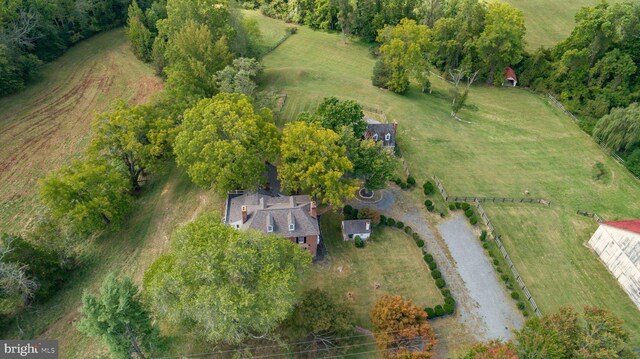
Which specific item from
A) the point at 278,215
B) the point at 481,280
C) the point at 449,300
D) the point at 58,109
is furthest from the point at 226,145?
the point at 58,109

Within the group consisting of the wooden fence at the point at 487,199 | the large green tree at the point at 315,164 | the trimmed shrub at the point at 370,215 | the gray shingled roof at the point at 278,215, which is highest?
the large green tree at the point at 315,164

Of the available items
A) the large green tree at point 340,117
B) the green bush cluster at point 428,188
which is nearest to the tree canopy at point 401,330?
the green bush cluster at point 428,188

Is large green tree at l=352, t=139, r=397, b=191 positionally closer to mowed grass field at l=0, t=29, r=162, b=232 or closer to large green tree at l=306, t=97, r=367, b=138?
large green tree at l=306, t=97, r=367, b=138

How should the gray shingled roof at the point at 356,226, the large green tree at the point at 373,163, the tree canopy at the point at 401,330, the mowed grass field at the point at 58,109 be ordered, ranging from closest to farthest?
1. the tree canopy at the point at 401,330
2. the gray shingled roof at the point at 356,226
3. the large green tree at the point at 373,163
4. the mowed grass field at the point at 58,109

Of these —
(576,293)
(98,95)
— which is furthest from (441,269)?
(98,95)

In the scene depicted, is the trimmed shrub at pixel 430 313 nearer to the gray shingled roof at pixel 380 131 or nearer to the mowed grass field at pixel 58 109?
the gray shingled roof at pixel 380 131

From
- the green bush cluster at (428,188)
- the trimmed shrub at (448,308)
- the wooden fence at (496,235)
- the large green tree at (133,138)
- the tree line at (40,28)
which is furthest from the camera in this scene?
the tree line at (40,28)

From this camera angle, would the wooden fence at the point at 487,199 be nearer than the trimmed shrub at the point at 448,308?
No

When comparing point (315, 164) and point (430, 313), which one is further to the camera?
point (315, 164)

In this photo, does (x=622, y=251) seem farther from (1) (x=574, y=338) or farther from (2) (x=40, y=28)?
(2) (x=40, y=28)
